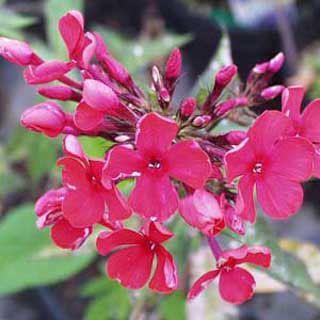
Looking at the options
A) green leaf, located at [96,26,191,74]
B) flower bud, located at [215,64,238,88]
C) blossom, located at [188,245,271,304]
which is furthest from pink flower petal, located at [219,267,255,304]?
green leaf, located at [96,26,191,74]

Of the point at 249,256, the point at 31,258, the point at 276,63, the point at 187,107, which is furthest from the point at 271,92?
the point at 31,258

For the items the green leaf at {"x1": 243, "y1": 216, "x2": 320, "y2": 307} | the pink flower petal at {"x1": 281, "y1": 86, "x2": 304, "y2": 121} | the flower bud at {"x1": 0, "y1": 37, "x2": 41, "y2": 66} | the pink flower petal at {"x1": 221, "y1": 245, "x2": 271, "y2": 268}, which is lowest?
the green leaf at {"x1": 243, "y1": 216, "x2": 320, "y2": 307}

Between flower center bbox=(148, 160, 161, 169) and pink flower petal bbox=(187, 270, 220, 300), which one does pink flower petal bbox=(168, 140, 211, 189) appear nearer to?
flower center bbox=(148, 160, 161, 169)

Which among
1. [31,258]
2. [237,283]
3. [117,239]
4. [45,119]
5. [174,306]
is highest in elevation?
[45,119]

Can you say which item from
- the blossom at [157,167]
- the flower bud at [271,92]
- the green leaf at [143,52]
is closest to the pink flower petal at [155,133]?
the blossom at [157,167]

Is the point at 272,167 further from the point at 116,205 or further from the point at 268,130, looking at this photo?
the point at 116,205

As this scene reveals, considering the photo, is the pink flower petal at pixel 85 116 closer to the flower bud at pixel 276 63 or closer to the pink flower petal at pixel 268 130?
the pink flower petal at pixel 268 130

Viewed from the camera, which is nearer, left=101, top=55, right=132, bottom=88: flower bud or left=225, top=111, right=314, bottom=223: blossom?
left=225, top=111, right=314, bottom=223: blossom
